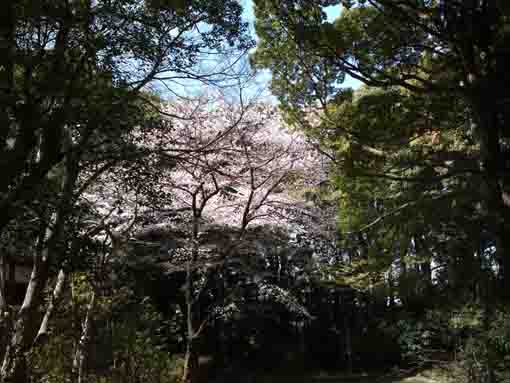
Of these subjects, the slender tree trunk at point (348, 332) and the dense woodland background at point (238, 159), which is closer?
the dense woodland background at point (238, 159)

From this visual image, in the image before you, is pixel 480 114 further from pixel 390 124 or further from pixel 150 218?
pixel 150 218

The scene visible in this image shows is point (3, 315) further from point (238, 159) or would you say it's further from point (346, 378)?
point (346, 378)

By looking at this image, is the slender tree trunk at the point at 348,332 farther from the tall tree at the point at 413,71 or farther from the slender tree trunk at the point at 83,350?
the slender tree trunk at the point at 83,350

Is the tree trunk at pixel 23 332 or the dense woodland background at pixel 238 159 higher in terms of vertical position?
the dense woodland background at pixel 238 159

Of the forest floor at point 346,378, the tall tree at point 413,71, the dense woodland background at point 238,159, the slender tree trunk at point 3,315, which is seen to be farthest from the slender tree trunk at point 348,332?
the slender tree trunk at point 3,315

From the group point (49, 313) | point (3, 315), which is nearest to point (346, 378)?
point (49, 313)

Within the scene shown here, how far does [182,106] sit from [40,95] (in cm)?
325

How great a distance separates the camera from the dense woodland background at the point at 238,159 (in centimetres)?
372

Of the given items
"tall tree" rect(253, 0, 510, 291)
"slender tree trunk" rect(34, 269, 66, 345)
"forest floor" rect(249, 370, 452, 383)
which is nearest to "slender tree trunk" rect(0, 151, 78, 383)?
"slender tree trunk" rect(34, 269, 66, 345)

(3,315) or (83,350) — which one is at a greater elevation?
(3,315)

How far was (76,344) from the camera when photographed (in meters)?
5.21

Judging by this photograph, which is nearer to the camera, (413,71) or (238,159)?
(413,71)

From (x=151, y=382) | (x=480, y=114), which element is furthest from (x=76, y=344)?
(x=480, y=114)

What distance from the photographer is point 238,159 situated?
780cm
